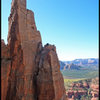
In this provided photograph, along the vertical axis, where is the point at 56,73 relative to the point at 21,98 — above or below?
above

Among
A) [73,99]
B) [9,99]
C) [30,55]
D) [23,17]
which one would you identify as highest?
[23,17]

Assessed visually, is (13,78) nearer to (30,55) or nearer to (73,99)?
(30,55)

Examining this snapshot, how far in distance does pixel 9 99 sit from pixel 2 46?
524cm

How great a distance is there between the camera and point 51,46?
15398 mm

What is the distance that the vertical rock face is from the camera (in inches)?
484

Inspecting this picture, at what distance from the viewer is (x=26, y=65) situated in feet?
43.3

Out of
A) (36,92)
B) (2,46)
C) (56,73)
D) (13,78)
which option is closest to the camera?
(2,46)

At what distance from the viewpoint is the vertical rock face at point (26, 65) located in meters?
12.3

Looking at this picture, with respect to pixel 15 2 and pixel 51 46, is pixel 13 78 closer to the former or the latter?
pixel 51 46

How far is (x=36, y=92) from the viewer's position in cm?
1338

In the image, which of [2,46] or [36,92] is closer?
[2,46]

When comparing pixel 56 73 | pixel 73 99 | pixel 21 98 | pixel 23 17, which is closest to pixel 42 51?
pixel 56 73

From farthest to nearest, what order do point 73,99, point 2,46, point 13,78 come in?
point 73,99 → point 13,78 → point 2,46

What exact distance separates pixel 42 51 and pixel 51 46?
1399 mm
